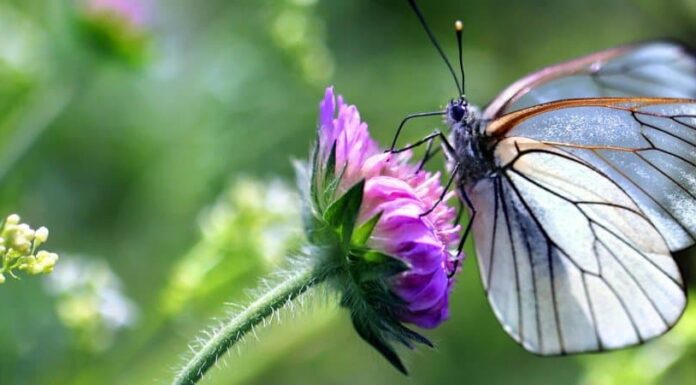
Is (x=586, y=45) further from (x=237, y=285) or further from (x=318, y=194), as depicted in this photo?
(x=318, y=194)

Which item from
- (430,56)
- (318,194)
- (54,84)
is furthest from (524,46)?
(318,194)

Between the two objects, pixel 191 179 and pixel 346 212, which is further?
pixel 191 179

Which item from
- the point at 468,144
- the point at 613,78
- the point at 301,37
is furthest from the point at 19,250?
the point at 301,37

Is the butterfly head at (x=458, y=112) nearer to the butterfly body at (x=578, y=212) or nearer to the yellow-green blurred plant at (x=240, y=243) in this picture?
the butterfly body at (x=578, y=212)

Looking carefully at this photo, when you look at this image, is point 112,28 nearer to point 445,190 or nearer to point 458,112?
point 458,112

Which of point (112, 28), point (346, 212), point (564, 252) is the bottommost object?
point (564, 252)

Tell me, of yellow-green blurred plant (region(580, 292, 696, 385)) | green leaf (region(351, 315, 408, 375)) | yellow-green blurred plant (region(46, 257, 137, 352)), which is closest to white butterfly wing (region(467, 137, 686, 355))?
green leaf (region(351, 315, 408, 375))

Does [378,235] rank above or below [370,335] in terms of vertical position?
above

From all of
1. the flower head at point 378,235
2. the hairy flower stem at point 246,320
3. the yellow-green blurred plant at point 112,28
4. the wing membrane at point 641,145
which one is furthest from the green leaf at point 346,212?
the yellow-green blurred plant at point 112,28
